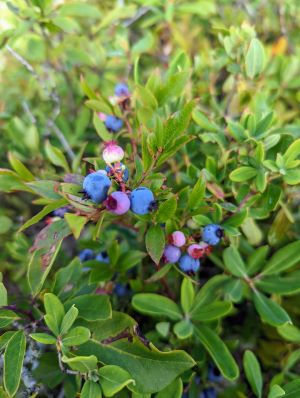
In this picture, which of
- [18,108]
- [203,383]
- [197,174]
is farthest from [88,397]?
[18,108]

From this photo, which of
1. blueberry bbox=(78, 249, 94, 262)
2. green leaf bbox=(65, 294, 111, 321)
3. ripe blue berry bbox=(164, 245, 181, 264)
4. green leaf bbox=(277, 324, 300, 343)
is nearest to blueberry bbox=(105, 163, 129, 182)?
ripe blue berry bbox=(164, 245, 181, 264)

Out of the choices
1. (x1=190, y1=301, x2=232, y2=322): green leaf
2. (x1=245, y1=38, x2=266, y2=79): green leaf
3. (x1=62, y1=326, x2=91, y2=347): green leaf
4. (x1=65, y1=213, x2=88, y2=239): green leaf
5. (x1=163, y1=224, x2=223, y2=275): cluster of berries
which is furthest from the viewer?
(x1=245, y1=38, x2=266, y2=79): green leaf

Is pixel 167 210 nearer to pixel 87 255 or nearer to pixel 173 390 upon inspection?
pixel 173 390

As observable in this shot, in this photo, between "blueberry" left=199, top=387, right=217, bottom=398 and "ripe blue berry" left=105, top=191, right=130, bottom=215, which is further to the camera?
"blueberry" left=199, top=387, right=217, bottom=398

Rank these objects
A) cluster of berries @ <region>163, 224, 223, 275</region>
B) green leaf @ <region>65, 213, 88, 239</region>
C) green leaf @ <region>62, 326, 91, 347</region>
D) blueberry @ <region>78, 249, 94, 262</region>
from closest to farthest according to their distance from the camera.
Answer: green leaf @ <region>65, 213, 88, 239</region> < green leaf @ <region>62, 326, 91, 347</region> < cluster of berries @ <region>163, 224, 223, 275</region> < blueberry @ <region>78, 249, 94, 262</region>

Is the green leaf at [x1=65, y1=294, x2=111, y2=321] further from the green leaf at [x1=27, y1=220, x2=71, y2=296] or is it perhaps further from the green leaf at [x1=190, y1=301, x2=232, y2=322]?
the green leaf at [x1=190, y1=301, x2=232, y2=322]

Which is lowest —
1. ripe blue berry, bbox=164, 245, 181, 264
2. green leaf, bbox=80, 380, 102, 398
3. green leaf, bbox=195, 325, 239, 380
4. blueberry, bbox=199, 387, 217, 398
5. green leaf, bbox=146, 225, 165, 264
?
blueberry, bbox=199, 387, 217, 398

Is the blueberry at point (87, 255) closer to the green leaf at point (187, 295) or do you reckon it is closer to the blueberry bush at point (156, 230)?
the blueberry bush at point (156, 230)
